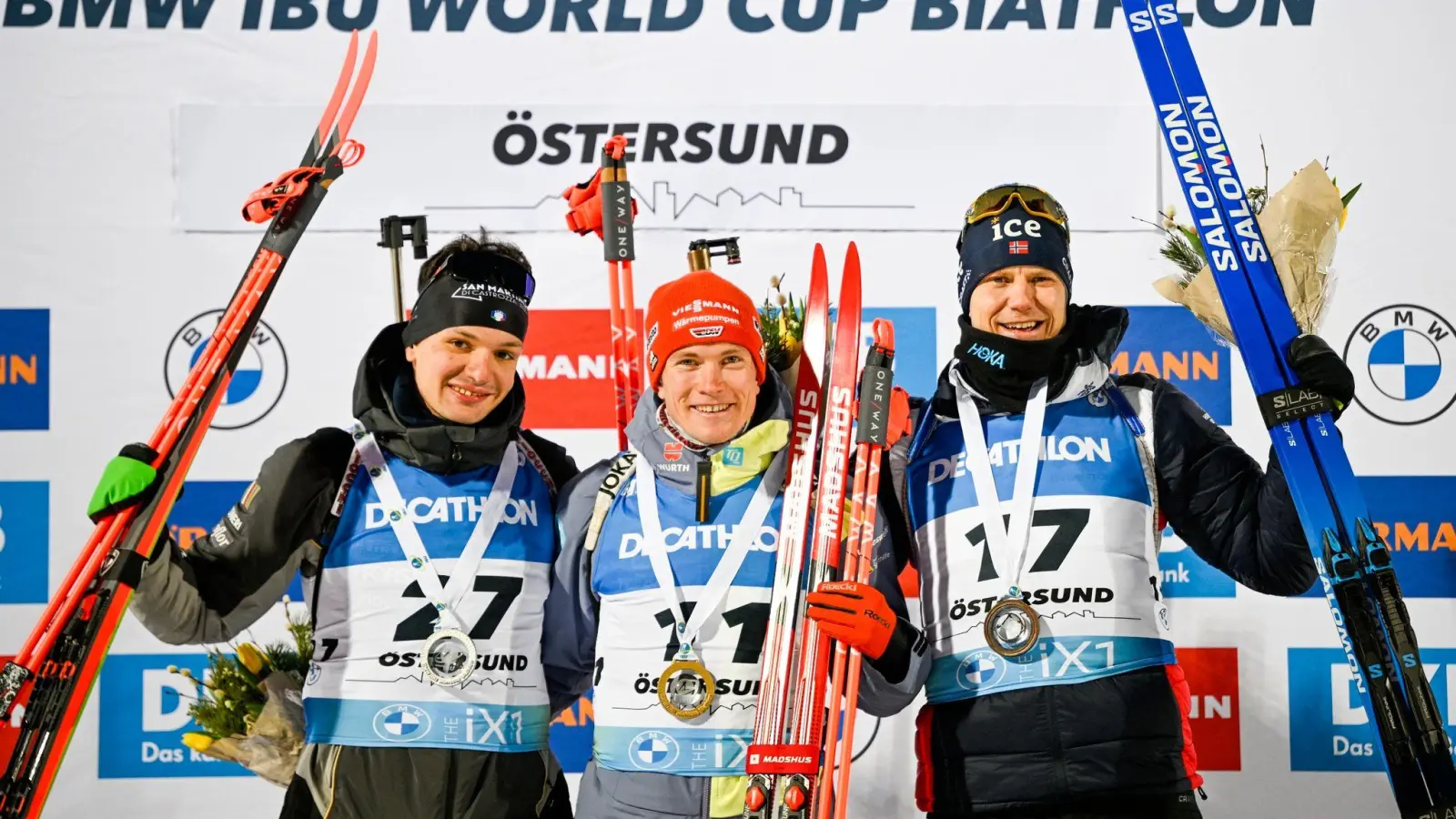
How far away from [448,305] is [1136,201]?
2.04 meters

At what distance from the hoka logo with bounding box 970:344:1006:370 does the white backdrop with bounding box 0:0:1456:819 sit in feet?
3.62

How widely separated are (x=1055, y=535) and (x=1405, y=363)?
5.91 feet

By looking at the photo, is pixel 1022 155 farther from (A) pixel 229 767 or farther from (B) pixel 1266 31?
(A) pixel 229 767

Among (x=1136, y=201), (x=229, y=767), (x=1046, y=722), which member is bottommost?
(x=229, y=767)

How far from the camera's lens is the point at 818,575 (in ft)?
7.73

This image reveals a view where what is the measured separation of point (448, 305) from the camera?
2.61 metres

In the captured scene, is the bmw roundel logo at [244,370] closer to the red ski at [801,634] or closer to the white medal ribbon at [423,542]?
the white medal ribbon at [423,542]

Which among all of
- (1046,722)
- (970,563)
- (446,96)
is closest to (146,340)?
(446,96)

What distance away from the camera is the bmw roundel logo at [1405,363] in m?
3.54

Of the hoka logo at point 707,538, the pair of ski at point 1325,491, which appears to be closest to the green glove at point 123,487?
the hoka logo at point 707,538

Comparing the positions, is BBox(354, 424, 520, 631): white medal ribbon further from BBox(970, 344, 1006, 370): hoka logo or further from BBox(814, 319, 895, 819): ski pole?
BBox(970, 344, 1006, 370): hoka logo

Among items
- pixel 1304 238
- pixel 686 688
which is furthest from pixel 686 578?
pixel 1304 238

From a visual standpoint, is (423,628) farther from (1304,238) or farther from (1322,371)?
(1304,238)

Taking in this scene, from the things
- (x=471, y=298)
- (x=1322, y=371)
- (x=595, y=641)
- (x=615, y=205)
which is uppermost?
(x=615, y=205)
